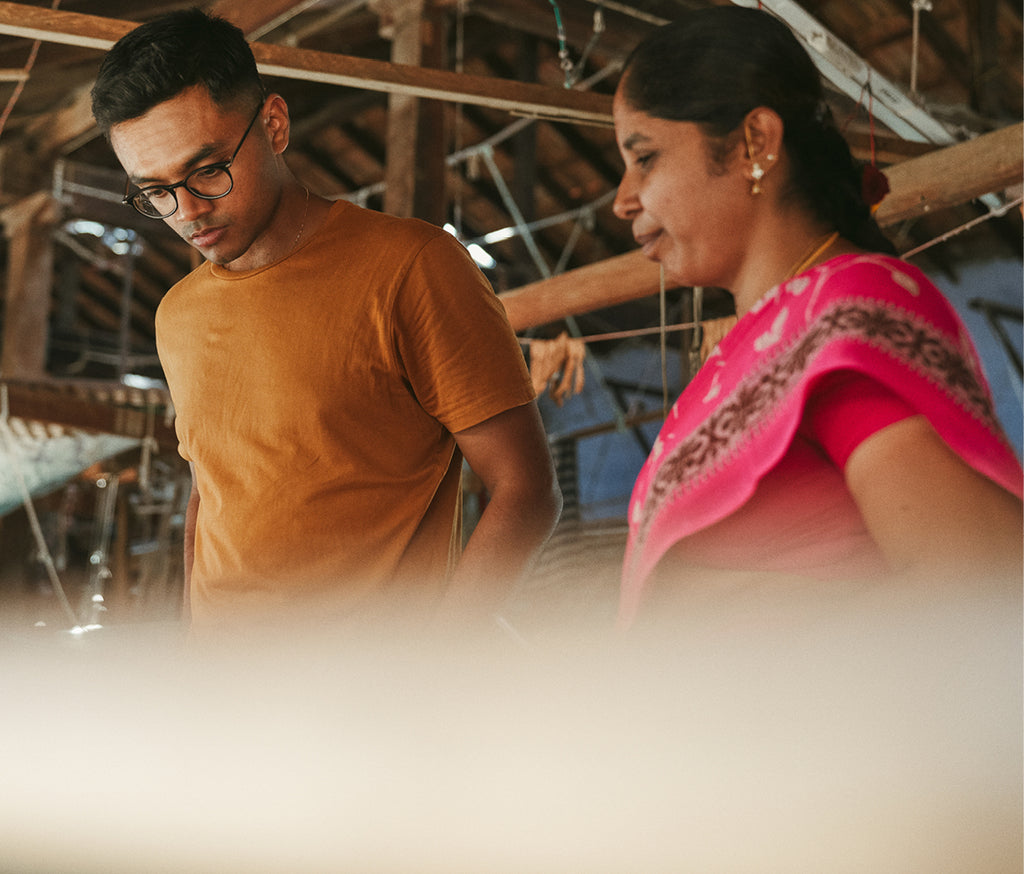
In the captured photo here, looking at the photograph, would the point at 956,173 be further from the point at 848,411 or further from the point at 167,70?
the point at 848,411

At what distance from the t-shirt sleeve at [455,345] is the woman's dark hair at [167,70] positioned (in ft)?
1.15

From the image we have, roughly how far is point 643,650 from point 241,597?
32.6 inches

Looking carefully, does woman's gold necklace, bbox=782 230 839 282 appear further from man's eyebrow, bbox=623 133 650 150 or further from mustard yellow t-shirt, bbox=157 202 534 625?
mustard yellow t-shirt, bbox=157 202 534 625

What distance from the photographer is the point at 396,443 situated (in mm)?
1424

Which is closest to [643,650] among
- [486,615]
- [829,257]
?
[829,257]

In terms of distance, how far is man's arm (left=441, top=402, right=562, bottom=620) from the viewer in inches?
53.4

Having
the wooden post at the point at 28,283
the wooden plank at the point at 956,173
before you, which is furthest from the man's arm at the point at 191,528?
the wooden post at the point at 28,283

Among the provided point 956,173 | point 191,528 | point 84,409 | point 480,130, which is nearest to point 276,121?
point 191,528

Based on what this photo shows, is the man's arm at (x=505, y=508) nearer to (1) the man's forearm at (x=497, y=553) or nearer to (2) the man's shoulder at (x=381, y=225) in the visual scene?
(1) the man's forearm at (x=497, y=553)

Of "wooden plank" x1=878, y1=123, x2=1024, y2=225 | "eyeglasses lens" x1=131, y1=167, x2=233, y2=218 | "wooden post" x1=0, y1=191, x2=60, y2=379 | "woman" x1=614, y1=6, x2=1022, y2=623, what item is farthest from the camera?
"wooden post" x1=0, y1=191, x2=60, y2=379

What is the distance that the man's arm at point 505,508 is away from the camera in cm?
136

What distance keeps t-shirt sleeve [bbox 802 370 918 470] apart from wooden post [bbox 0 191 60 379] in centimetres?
591

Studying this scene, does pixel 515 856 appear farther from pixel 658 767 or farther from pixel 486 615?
pixel 486 615

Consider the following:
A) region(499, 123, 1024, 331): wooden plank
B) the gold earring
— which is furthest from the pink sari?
region(499, 123, 1024, 331): wooden plank
